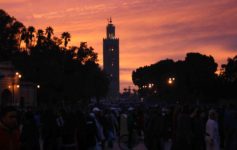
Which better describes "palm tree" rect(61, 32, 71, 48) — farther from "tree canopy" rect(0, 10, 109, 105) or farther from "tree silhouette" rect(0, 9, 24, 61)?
"tree silhouette" rect(0, 9, 24, 61)

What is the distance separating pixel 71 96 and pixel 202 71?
1297 inches

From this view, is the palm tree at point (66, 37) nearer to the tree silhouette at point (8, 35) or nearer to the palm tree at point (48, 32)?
the palm tree at point (48, 32)

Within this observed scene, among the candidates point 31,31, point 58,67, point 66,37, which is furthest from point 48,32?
point 31,31

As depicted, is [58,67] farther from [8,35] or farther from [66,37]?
[8,35]

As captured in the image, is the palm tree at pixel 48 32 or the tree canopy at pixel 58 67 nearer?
the tree canopy at pixel 58 67

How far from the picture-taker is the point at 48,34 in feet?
294

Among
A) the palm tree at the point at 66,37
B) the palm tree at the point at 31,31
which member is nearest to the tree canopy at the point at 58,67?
the palm tree at the point at 66,37

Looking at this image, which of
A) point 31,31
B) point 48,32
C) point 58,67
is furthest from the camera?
point 31,31

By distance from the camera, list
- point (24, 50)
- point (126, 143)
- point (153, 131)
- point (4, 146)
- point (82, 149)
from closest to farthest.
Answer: point (4, 146) → point (82, 149) → point (153, 131) → point (126, 143) → point (24, 50)

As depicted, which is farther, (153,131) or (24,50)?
(24,50)

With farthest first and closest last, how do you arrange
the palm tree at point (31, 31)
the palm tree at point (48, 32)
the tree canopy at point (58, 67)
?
the palm tree at point (31, 31) → the palm tree at point (48, 32) → the tree canopy at point (58, 67)

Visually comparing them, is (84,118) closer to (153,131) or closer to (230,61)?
(153,131)

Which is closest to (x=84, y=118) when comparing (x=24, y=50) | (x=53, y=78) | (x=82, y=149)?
(x=82, y=149)

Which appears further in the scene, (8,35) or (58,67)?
(8,35)
